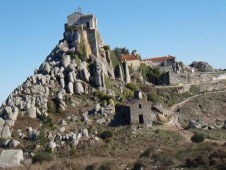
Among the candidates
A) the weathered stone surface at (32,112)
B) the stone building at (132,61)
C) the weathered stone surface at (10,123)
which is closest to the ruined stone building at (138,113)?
the weathered stone surface at (32,112)

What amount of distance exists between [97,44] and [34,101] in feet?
79.1

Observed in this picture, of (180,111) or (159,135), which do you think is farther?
(180,111)

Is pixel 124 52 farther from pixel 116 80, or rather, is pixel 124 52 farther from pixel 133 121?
pixel 133 121

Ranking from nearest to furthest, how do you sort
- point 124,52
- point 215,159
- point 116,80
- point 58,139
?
1. point 215,159
2. point 58,139
3. point 116,80
4. point 124,52

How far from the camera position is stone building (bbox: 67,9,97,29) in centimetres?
9031

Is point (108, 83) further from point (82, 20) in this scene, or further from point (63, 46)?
point (82, 20)

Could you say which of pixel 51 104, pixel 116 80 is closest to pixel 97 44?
pixel 116 80

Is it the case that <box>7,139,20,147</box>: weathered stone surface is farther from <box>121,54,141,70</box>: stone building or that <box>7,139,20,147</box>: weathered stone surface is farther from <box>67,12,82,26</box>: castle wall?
<box>121,54,141,70</box>: stone building

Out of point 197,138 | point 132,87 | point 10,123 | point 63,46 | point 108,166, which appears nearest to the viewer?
point 108,166

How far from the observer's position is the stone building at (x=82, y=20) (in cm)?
9031

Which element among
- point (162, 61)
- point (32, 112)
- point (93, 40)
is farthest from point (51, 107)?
point (162, 61)

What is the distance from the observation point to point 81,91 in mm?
74750

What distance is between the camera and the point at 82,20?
3575 inches

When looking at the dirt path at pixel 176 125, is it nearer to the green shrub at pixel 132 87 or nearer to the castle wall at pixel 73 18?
the green shrub at pixel 132 87
